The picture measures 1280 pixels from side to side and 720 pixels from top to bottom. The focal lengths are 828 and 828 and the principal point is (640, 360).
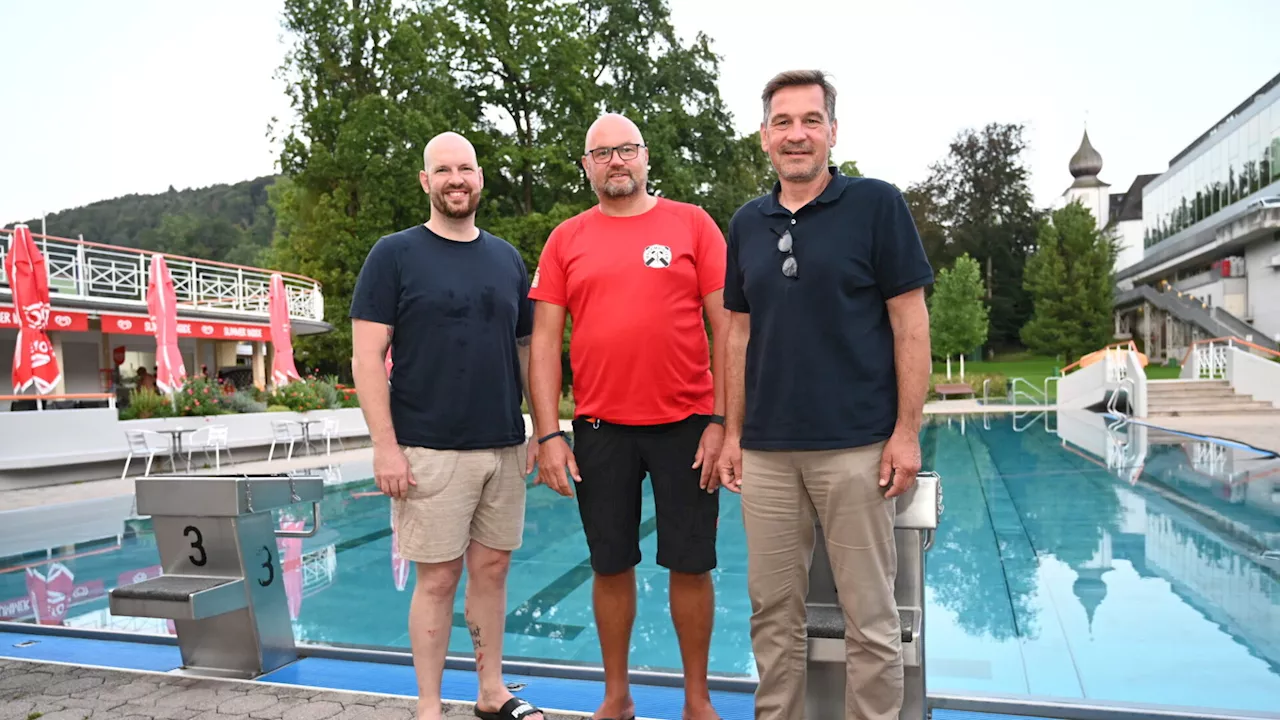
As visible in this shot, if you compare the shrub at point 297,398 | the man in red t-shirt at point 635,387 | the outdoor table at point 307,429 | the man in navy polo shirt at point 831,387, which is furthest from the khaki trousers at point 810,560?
the shrub at point 297,398

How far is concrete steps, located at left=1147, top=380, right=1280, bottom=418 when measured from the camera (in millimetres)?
17938

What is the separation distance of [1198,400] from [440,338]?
20.7 meters

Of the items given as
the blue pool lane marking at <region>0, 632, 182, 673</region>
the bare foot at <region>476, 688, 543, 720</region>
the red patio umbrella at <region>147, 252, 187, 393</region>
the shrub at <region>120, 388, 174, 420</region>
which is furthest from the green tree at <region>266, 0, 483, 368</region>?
the bare foot at <region>476, 688, 543, 720</region>

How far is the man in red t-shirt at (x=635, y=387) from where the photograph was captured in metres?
2.48

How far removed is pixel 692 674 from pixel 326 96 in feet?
78.3

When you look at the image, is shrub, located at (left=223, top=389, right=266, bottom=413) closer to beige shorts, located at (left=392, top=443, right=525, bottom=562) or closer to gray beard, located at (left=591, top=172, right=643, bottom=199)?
beige shorts, located at (left=392, top=443, right=525, bottom=562)

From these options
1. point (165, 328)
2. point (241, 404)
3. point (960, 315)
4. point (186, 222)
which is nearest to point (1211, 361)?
point (960, 315)

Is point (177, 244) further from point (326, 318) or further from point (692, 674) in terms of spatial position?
point (692, 674)

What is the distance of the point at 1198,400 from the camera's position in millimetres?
18547

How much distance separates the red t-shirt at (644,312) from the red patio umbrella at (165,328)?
39.4ft

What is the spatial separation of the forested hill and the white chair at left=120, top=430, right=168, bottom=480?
158ft

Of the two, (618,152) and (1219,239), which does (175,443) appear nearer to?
(618,152)

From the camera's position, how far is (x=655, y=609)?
500 centimetres

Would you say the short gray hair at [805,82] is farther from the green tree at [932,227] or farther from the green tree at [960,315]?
the green tree at [932,227]
